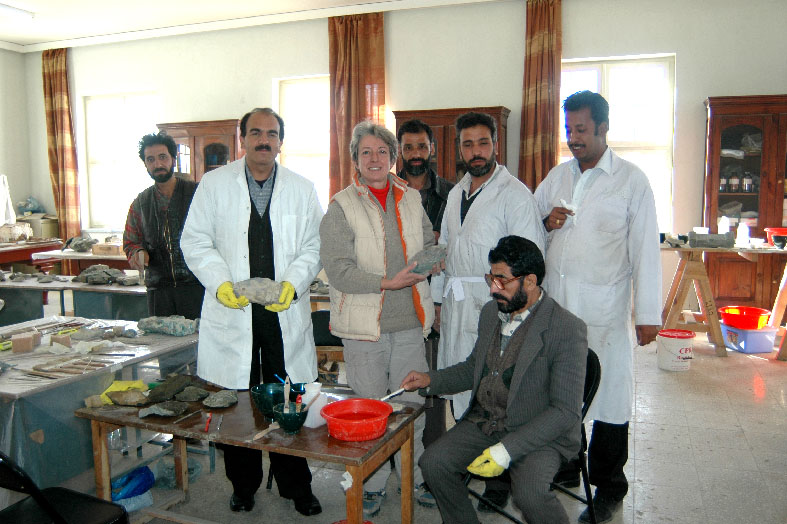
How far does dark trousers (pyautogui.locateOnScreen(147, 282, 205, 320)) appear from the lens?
3293mm

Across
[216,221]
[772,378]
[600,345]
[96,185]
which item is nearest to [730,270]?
[772,378]

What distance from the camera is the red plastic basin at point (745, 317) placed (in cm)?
518

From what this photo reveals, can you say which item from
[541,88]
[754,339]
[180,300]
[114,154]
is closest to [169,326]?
[180,300]

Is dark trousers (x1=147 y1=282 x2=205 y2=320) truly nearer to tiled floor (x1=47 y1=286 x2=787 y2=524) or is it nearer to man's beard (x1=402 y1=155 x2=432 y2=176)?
tiled floor (x1=47 y1=286 x2=787 y2=524)

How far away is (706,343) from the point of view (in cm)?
562

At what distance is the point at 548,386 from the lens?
2033 millimetres

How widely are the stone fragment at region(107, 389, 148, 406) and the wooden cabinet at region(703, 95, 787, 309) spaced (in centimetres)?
582

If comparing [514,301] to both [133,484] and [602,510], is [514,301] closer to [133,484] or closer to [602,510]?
[602,510]

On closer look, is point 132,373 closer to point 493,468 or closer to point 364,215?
point 364,215

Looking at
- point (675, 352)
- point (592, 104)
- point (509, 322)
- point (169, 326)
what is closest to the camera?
point (509, 322)

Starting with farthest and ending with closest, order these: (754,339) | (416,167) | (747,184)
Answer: (747,184) → (754,339) → (416,167)

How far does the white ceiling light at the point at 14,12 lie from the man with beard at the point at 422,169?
660 centimetres

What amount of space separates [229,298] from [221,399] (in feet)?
1.27

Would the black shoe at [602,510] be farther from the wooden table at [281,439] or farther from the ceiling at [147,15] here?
the ceiling at [147,15]
